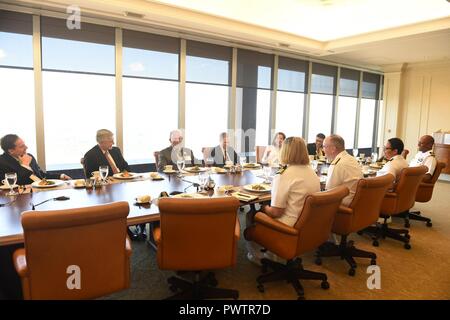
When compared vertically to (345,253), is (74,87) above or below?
above

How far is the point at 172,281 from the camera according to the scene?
2568 mm

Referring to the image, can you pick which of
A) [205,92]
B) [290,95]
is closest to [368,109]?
[290,95]

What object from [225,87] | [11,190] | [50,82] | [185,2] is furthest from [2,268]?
[225,87]

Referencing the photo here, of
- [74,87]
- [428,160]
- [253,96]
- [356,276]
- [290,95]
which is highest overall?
[290,95]

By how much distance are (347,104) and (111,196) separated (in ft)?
25.0

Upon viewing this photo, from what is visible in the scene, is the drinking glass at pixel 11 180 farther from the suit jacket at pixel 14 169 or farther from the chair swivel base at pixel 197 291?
the chair swivel base at pixel 197 291

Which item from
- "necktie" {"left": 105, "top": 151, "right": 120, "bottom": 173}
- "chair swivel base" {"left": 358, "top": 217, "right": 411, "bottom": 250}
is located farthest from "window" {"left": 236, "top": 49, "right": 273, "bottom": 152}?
"chair swivel base" {"left": 358, "top": 217, "right": 411, "bottom": 250}

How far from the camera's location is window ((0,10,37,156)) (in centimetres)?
427

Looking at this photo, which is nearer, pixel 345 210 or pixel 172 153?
pixel 345 210

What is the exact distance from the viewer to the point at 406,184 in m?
3.57

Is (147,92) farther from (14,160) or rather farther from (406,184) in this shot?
(406,184)

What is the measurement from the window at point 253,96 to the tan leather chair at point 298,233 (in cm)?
431

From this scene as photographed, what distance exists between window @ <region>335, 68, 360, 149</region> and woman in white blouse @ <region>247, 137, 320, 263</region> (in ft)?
21.3
